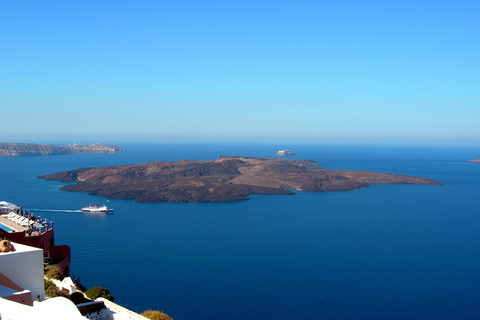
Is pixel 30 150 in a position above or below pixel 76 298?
above

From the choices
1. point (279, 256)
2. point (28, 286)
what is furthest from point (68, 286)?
point (279, 256)

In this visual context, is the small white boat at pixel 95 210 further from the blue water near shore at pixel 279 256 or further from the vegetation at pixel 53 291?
the vegetation at pixel 53 291

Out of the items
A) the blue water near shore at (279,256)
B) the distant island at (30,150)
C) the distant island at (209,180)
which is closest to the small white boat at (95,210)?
the blue water near shore at (279,256)

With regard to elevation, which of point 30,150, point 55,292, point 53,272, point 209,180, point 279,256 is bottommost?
point 279,256

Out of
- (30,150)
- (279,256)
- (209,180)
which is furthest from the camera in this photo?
(30,150)

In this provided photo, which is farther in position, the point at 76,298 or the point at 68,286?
the point at 68,286

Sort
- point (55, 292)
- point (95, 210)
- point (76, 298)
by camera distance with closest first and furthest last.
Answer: point (76, 298) → point (55, 292) → point (95, 210)

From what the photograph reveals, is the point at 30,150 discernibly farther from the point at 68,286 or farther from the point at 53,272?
the point at 68,286
